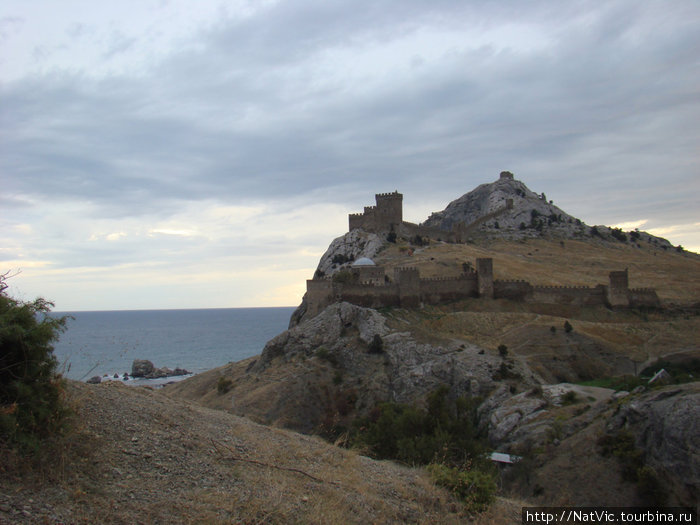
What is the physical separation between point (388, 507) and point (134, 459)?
17.0 feet

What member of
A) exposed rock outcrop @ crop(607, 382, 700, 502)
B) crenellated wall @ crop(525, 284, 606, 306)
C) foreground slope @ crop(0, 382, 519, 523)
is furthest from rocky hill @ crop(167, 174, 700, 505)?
foreground slope @ crop(0, 382, 519, 523)

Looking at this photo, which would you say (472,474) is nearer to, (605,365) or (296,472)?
(296,472)

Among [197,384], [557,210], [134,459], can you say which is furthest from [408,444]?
[557,210]

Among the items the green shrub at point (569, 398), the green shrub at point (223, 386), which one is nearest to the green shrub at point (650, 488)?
the green shrub at point (569, 398)

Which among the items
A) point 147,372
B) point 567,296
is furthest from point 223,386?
point 147,372

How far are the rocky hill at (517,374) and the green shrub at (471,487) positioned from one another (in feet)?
39.4

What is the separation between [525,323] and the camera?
2012 inches

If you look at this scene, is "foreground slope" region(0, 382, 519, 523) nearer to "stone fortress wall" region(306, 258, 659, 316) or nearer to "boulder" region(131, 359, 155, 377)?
"stone fortress wall" region(306, 258, 659, 316)

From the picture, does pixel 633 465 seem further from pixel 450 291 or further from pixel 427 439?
pixel 450 291

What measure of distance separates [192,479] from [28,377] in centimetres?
360

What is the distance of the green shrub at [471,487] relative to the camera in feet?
38.0

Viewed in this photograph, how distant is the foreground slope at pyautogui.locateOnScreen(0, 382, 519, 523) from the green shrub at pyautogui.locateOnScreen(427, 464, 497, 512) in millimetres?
377

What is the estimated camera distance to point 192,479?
9.69 meters

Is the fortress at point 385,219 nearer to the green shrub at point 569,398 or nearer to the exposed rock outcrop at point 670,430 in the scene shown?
the green shrub at point 569,398
